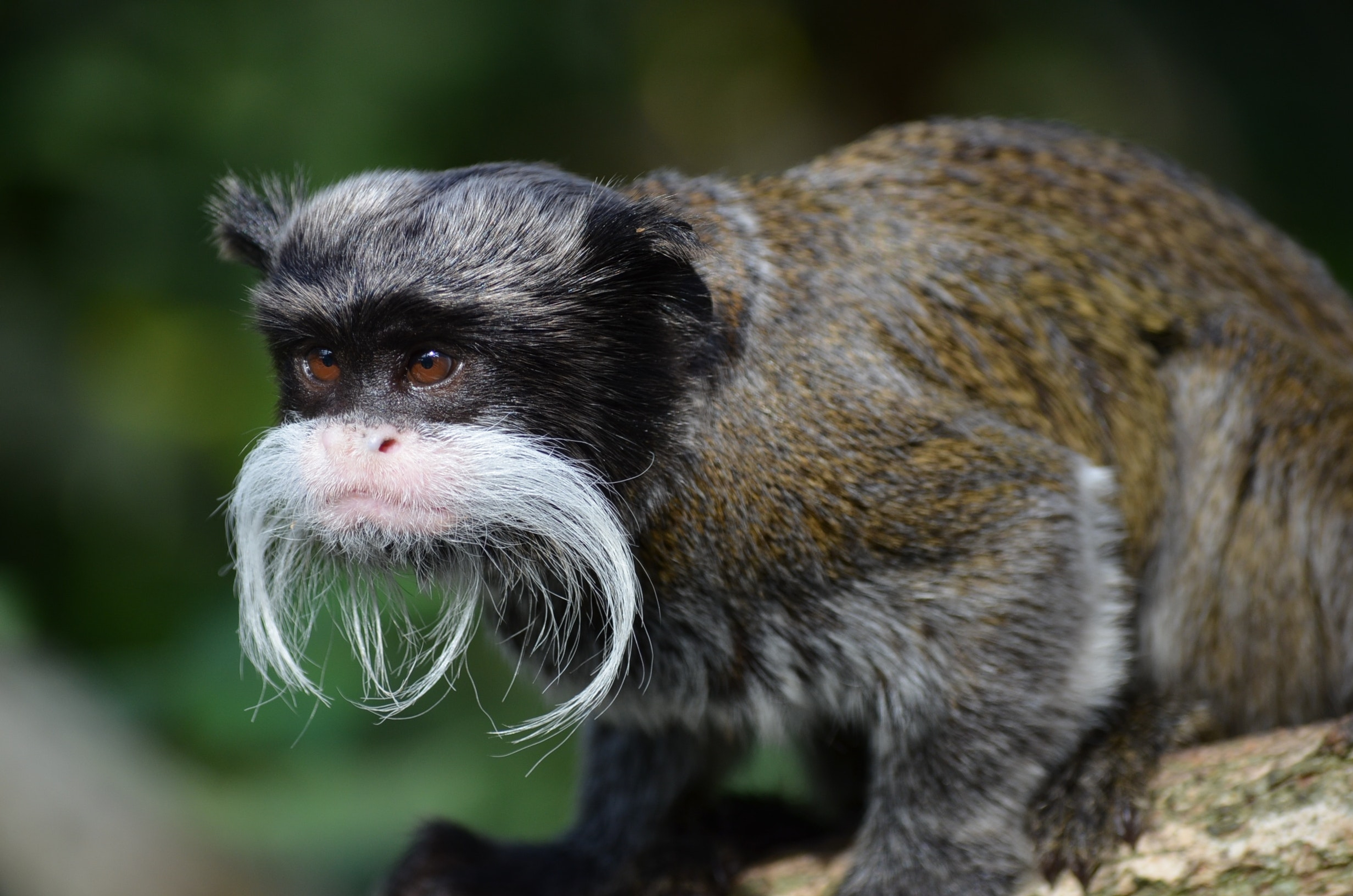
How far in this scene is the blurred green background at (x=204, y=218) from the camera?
500 centimetres

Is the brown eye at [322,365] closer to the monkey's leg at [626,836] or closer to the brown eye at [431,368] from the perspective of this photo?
the brown eye at [431,368]

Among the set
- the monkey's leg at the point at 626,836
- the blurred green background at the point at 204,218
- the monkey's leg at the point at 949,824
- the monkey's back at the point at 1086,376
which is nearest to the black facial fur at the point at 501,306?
the monkey's back at the point at 1086,376

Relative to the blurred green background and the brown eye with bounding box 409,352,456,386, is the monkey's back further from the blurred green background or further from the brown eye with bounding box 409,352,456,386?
the blurred green background

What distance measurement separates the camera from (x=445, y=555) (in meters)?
2.54

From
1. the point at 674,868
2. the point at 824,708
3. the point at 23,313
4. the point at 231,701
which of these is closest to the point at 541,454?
the point at 824,708

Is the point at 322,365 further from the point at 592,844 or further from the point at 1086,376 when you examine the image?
the point at 1086,376

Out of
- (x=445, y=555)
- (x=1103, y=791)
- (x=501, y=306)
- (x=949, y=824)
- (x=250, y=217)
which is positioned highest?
(x=250, y=217)

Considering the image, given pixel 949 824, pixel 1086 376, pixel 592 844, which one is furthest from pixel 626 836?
pixel 1086 376

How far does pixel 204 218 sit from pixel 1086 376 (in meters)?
3.70

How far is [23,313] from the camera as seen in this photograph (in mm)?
5363

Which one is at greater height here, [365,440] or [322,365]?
[322,365]

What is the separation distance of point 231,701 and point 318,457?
295 cm

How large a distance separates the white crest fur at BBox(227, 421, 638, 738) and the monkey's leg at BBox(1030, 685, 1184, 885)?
0.94 m

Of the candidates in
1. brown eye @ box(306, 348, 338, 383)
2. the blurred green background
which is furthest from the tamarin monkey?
the blurred green background
